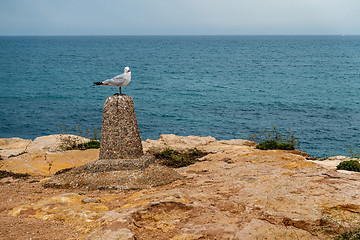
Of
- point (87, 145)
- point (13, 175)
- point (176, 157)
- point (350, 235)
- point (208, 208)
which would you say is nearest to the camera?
point (350, 235)

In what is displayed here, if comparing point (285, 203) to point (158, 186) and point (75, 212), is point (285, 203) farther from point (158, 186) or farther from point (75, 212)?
point (75, 212)

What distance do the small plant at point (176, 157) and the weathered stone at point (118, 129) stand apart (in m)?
2.41

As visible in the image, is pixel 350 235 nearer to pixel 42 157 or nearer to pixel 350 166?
pixel 350 166

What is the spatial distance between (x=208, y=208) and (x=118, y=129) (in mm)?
5234

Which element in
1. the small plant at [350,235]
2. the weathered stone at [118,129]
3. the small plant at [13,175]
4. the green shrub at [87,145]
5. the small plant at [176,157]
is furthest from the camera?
the green shrub at [87,145]

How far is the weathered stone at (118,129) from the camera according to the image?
1189 centimetres

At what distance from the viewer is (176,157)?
14469 millimetres

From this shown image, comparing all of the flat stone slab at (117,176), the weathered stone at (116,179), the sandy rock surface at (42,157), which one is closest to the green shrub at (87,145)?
the sandy rock surface at (42,157)

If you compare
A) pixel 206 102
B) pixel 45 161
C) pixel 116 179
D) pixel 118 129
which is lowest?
pixel 206 102

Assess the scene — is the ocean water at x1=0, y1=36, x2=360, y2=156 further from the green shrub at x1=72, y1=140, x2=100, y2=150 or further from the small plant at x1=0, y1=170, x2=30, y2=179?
the small plant at x1=0, y1=170, x2=30, y2=179

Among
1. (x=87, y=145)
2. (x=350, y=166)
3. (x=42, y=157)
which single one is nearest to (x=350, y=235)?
(x=350, y=166)

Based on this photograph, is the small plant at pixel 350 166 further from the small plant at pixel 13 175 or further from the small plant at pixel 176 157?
the small plant at pixel 13 175

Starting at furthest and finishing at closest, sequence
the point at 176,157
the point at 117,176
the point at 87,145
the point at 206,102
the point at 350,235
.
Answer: the point at 206,102 < the point at 87,145 < the point at 176,157 < the point at 117,176 < the point at 350,235

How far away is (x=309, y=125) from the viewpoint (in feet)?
99.9
